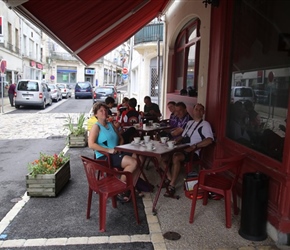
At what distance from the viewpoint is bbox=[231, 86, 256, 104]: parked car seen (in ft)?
12.9

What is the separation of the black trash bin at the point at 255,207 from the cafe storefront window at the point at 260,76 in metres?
0.33

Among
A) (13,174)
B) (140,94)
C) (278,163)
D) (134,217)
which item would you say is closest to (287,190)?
(278,163)

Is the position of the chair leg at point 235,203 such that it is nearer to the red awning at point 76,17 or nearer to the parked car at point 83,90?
the red awning at point 76,17

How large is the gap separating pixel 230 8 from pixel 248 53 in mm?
897

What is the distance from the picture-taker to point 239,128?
416 cm

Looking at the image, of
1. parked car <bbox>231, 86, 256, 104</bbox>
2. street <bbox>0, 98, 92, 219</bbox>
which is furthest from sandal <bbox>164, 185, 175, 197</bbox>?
street <bbox>0, 98, 92, 219</bbox>

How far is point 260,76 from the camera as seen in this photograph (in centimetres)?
371

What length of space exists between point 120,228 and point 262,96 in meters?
2.28

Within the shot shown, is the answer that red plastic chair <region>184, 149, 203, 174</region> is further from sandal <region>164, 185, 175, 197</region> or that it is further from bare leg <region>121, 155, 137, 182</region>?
bare leg <region>121, 155, 137, 182</region>

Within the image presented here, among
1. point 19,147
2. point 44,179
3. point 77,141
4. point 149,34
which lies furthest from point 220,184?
point 149,34

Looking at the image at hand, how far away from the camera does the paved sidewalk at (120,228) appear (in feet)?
10.1

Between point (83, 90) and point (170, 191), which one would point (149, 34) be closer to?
point (170, 191)

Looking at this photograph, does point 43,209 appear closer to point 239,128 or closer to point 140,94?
point 239,128

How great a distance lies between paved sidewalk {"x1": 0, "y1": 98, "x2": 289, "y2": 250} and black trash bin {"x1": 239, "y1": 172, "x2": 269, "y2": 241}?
9 cm
